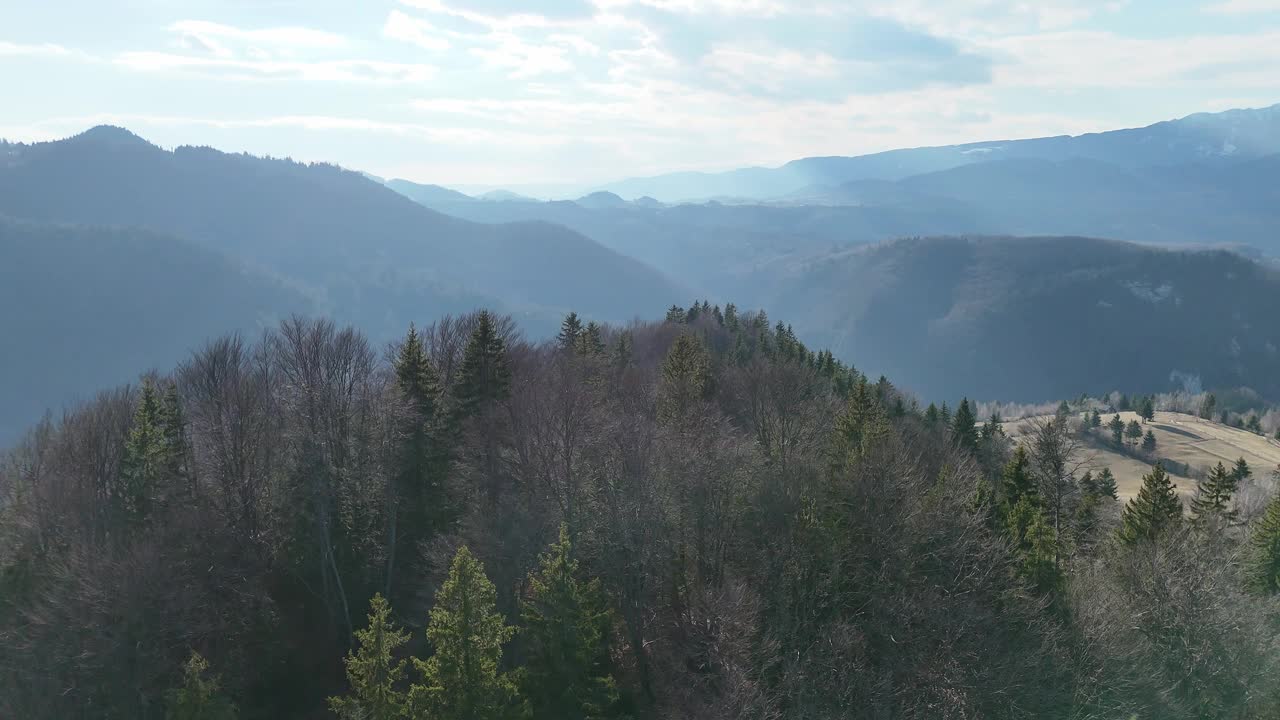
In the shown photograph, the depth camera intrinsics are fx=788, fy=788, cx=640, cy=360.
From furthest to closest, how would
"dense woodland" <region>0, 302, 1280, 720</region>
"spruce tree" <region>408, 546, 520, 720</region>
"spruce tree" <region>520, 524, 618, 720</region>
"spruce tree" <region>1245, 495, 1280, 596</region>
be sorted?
"spruce tree" <region>1245, 495, 1280, 596</region>, "dense woodland" <region>0, 302, 1280, 720</region>, "spruce tree" <region>520, 524, 618, 720</region>, "spruce tree" <region>408, 546, 520, 720</region>

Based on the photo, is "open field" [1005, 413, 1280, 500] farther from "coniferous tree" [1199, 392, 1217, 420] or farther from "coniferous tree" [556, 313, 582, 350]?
"coniferous tree" [556, 313, 582, 350]

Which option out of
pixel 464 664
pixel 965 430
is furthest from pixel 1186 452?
pixel 464 664

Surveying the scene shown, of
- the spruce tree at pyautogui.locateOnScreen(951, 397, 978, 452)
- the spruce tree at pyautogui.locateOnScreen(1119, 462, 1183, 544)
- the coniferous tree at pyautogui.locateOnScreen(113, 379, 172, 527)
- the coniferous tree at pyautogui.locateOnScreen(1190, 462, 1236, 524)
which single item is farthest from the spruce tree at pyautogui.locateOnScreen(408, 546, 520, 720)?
the spruce tree at pyautogui.locateOnScreen(951, 397, 978, 452)

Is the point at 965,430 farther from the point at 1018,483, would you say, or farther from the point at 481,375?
the point at 481,375

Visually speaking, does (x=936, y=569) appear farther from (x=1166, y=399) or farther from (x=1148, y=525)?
(x=1166, y=399)

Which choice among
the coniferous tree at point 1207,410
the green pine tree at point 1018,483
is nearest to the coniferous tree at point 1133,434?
the coniferous tree at point 1207,410

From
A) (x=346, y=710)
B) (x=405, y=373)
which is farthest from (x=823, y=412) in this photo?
(x=346, y=710)

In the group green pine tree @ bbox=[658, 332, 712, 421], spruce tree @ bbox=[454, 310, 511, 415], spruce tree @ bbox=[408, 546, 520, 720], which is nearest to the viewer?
spruce tree @ bbox=[408, 546, 520, 720]
